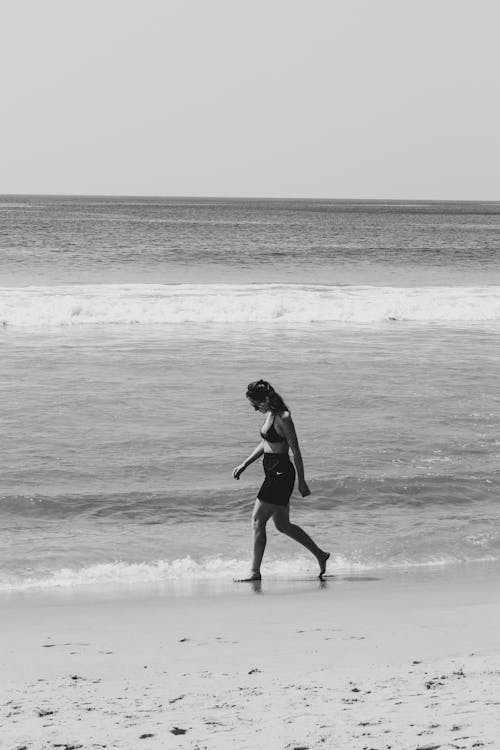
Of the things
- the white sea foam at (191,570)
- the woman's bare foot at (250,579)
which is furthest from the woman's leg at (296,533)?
the woman's bare foot at (250,579)

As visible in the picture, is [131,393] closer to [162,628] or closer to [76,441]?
[76,441]

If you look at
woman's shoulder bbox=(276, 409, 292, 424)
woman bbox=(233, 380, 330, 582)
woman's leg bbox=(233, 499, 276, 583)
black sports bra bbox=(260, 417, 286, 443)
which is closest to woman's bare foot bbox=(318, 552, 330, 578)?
woman bbox=(233, 380, 330, 582)

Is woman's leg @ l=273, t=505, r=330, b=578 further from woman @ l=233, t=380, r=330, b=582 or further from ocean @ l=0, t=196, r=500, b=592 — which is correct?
ocean @ l=0, t=196, r=500, b=592

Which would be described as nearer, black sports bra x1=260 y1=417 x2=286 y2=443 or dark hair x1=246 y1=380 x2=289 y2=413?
dark hair x1=246 y1=380 x2=289 y2=413

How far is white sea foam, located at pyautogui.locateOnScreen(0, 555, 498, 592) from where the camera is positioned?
696 cm

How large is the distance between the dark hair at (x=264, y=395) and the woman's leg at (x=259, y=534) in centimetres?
73

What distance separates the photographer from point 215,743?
4027mm

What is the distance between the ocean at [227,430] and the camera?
7.77 meters

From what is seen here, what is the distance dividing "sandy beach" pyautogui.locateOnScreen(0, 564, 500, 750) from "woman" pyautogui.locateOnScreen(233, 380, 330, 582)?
1.00ft

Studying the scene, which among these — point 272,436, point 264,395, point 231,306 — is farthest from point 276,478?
point 231,306

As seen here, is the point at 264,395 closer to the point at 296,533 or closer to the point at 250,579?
the point at 296,533

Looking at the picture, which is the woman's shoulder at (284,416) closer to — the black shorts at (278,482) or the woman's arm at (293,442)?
the woman's arm at (293,442)

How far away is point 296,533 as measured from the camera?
7.31m

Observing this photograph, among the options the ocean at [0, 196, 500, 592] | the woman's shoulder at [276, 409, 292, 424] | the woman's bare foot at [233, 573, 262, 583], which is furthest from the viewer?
the ocean at [0, 196, 500, 592]
